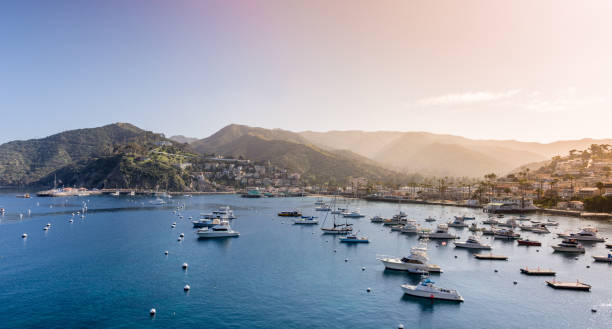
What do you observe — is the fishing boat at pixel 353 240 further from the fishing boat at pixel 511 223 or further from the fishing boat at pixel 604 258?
the fishing boat at pixel 511 223

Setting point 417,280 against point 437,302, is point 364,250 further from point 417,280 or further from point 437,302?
point 437,302

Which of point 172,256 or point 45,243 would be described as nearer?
point 172,256

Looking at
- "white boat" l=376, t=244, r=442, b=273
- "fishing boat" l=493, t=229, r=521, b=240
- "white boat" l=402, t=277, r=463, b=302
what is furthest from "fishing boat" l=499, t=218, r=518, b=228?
"white boat" l=402, t=277, r=463, b=302

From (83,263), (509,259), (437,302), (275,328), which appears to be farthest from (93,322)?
(509,259)

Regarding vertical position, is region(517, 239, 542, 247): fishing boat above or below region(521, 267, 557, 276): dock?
above

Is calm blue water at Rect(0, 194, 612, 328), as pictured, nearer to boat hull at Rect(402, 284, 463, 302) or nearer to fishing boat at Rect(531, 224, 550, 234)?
boat hull at Rect(402, 284, 463, 302)

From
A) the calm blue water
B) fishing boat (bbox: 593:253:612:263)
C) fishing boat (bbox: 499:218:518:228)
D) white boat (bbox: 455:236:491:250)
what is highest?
fishing boat (bbox: 499:218:518:228)

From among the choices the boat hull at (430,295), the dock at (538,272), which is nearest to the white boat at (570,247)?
the dock at (538,272)

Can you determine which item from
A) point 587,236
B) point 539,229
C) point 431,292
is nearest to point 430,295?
point 431,292
